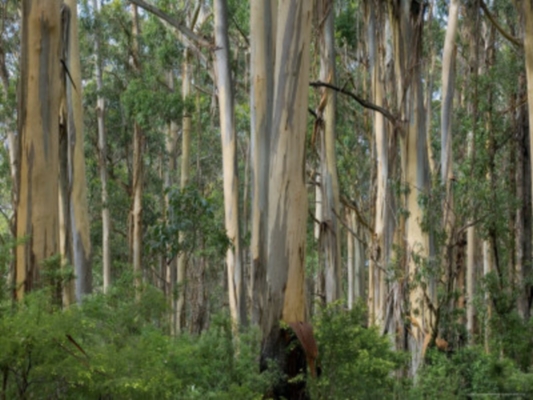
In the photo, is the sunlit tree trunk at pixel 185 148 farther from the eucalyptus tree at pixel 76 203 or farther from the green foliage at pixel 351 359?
the green foliage at pixel 351 359

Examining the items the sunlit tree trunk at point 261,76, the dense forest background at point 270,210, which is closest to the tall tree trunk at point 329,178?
the dense forest background at point 270,210

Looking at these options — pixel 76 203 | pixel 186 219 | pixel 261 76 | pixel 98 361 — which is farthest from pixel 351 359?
pixel 186 219

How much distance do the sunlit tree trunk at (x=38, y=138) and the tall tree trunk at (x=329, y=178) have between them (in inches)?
263

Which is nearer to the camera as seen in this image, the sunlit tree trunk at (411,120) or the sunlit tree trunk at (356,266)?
the sunlit tree trunk at (411,120)

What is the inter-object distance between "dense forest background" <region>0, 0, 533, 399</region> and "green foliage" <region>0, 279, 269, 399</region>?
0.05 ft

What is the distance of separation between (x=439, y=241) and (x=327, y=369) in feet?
15.4

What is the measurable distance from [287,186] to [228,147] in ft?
20.1

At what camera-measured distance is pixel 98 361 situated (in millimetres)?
5039

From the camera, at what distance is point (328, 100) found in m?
14.8

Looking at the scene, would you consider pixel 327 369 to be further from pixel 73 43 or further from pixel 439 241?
pixel 73 43

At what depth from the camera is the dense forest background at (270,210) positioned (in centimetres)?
635

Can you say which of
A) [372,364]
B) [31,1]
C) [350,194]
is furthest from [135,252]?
[372,364]

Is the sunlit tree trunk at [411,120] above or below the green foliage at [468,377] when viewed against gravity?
above

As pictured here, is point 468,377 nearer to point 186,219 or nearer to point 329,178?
point 329,178
